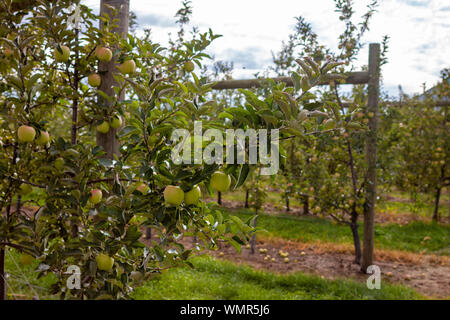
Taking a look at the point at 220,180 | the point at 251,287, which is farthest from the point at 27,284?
the point at 220,180

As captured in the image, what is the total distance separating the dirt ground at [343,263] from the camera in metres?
3.33

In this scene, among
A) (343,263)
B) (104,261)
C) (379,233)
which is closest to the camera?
(104,261)

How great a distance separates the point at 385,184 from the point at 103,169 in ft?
10.3

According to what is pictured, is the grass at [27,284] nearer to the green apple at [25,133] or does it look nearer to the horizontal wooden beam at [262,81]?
the green apple at [25,133]

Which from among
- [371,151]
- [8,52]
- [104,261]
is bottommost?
[104,261]

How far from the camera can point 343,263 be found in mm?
3777

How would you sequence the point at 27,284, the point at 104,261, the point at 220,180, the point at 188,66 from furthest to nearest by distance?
1. the point at 27,284
2. the point at 188,66
3. the point at 104,261
4. the point at 220,180

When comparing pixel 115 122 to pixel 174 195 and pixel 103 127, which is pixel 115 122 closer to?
pixel 103 127

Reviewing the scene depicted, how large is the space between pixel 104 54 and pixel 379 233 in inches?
185

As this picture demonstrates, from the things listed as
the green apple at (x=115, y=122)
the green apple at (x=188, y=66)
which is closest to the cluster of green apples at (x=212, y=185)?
the green apple at (x=115, y=122)

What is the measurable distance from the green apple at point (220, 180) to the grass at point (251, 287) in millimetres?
1995

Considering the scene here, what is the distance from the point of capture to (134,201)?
3.31ft
